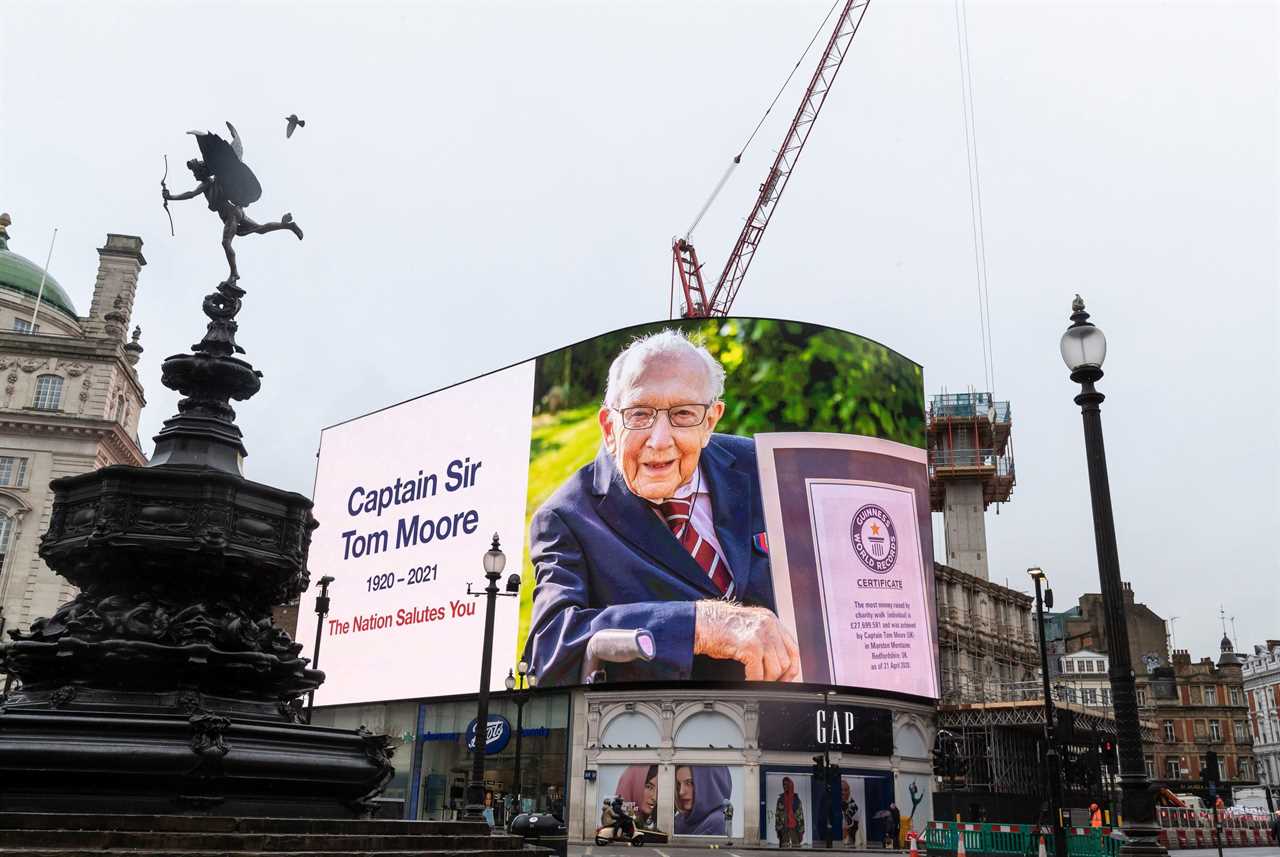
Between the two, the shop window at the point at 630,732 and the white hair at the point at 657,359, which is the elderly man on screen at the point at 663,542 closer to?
the white hair at the point at 657,359

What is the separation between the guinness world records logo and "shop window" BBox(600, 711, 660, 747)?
11.2 m

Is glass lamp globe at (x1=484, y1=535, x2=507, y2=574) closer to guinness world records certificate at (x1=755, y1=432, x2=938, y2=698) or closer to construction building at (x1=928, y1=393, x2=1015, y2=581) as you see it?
guinness world records certificate at (x1=755, y1=432, x2=938, y2=698)

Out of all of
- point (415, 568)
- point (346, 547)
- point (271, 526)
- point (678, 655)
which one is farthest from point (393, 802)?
point (346, 547)

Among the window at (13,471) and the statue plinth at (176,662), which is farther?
the window at (13,471)

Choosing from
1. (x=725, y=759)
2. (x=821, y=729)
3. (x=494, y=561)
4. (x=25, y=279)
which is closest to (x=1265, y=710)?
(x=821, y=729)

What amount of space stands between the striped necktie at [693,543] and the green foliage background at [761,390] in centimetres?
402

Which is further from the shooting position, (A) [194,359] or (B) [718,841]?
(B) [718,841]

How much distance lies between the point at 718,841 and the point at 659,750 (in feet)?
13.8

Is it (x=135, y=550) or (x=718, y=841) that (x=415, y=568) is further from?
(x=135, y=550)

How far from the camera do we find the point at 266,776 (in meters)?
9.81

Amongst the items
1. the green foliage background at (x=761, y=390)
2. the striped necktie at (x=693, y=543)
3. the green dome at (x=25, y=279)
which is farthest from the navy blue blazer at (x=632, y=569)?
the green dome at (x=25, y=279)

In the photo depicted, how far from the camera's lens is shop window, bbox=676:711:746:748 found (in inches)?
1603

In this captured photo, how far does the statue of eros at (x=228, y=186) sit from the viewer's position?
12273mm

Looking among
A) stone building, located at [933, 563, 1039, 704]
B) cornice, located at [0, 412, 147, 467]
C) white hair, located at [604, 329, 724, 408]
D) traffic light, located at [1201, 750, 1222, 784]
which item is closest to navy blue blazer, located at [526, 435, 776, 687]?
white hair, located at [604, 329, 724, 408]
